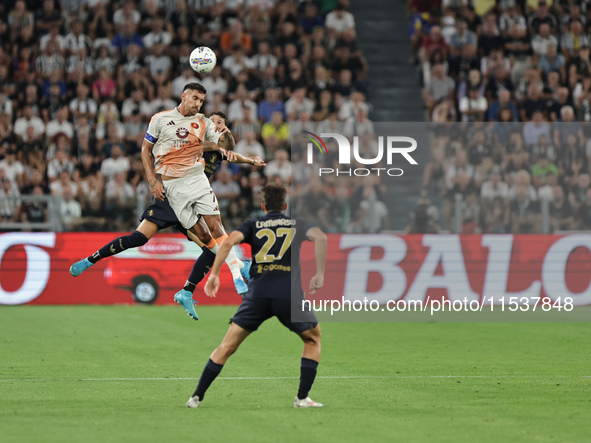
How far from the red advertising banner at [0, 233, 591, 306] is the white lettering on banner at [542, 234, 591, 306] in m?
0.02

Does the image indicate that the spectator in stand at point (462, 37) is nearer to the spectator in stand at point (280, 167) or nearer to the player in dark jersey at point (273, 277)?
the spectator in stand at point (280, 167)

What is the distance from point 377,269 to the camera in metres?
19.2

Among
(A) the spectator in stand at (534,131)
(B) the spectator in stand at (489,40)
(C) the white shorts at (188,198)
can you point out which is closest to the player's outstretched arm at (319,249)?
(C) the white shorts at (188,198)

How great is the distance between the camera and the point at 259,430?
25.4 feet

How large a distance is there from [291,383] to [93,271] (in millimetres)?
10589

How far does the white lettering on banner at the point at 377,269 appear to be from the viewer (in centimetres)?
1903

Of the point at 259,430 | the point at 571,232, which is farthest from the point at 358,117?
the point at 259,430

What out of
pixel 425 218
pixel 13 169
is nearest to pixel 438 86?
pixel 425 218

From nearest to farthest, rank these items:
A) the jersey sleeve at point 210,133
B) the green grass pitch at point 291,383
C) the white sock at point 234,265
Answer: the green grass pitch at point 291,383, the jersey sleeve at point 210,133, the white sock at point 234,265

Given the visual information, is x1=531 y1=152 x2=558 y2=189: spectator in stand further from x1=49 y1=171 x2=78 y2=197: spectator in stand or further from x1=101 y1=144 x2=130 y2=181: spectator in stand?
x1=49 y1=171 x2=78 y2=197: spectator in stand

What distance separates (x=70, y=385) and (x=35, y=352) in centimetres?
305

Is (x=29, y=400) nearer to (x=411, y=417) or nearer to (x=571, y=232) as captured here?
(x=411, y=417)

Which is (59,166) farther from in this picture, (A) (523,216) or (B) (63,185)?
(A) (523,216)

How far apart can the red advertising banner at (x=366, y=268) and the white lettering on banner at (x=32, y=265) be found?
0.02 m
